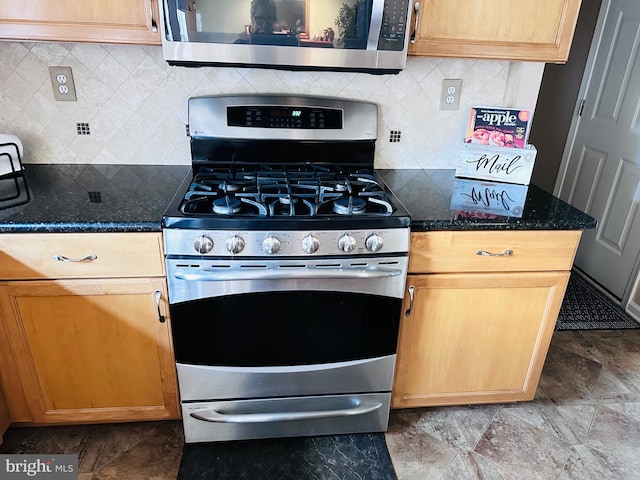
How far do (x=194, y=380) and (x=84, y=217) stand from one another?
63 centimetres

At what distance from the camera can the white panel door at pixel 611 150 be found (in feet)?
8.24

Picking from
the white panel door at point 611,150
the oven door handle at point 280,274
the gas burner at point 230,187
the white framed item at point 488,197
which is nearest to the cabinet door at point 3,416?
the oven door handle at point 280,274

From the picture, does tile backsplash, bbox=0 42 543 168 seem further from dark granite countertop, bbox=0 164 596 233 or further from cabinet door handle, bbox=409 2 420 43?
cabinet door handle, bbox=409 2 420 43

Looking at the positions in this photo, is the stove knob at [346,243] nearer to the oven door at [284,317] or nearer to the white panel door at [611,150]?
the oven door at [284,317]

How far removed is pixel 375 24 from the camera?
138cm

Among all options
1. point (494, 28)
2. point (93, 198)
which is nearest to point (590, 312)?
point (494, 28)

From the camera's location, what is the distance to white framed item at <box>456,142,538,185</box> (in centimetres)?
172

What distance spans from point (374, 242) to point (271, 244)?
1.01 ft

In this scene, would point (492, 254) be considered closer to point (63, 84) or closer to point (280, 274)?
point (280, 274)

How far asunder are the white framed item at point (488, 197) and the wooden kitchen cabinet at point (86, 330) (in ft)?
3.42

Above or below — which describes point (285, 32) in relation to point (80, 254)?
above

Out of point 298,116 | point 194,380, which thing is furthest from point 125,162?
point 194,380

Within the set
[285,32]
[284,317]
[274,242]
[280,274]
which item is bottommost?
[284,317]

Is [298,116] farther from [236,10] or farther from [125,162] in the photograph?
[125,162]
